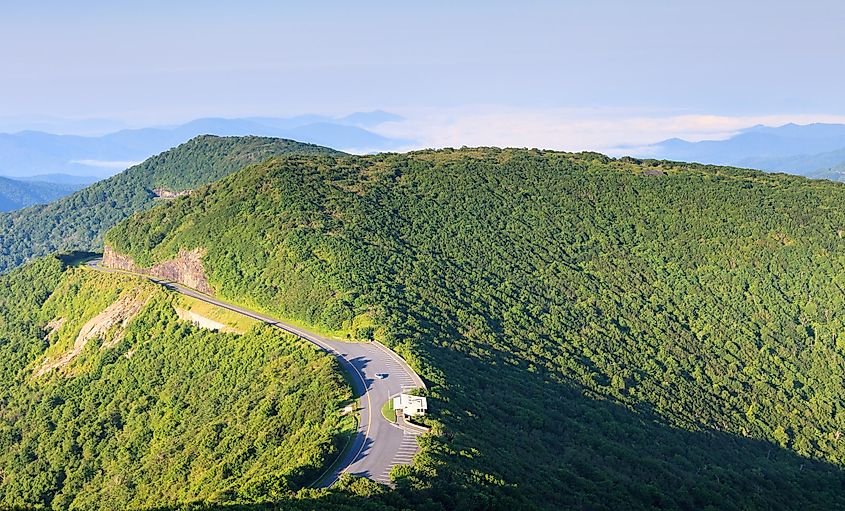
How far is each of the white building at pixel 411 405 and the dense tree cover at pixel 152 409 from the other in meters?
4.53

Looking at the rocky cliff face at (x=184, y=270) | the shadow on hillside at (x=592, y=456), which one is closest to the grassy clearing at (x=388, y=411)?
the shadow on hillside at (x=592, y=456)

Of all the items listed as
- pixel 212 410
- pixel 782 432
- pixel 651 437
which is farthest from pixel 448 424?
pixel 782 432

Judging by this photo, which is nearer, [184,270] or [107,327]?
[107,327]

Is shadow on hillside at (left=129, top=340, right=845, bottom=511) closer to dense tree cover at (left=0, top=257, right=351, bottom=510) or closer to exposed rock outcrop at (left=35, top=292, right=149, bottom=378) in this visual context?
dense tree cover at (left=0, top=257, right=351, bottom=510)

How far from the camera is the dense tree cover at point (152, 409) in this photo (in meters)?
57.2

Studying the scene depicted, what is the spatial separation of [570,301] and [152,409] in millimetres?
57171

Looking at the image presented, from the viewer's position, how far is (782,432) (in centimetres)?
9269

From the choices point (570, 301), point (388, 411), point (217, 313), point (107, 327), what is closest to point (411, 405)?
point (388, 411)

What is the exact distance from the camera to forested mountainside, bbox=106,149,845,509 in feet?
211

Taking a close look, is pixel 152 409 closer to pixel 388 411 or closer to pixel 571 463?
pixel 388 411

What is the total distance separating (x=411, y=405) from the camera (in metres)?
58.0

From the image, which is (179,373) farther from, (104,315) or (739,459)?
(739,459)

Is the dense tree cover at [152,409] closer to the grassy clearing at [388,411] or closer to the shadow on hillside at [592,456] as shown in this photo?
the grassy clearing at [388,411]

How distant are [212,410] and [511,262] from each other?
5393cm
